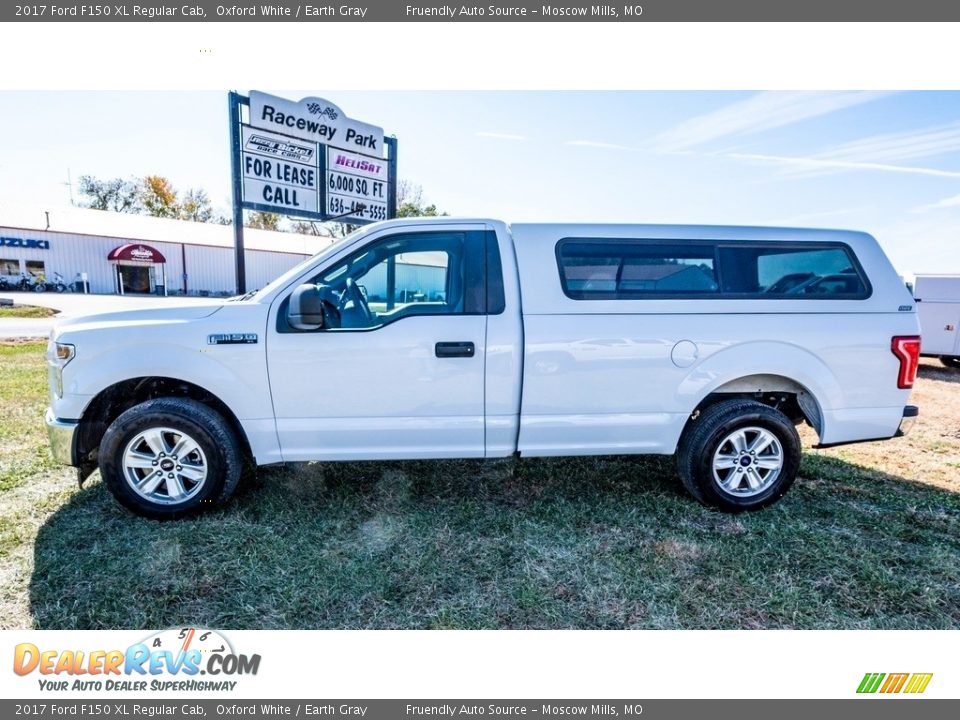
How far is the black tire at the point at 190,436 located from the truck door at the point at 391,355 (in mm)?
376

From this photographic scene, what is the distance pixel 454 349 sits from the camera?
10.5ft

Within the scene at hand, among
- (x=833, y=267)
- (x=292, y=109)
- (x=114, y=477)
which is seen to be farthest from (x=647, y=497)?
(x=292, y=109)

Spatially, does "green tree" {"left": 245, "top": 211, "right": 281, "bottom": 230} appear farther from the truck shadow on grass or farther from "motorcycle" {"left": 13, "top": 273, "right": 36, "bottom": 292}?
the truck shadow on grass

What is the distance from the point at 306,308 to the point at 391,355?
0.59 meters

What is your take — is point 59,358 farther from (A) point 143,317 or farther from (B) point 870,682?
(B) point 870,682

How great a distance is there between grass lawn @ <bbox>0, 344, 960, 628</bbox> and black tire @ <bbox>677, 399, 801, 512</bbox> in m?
0.13

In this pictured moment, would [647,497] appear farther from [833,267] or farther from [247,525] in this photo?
[247,525]

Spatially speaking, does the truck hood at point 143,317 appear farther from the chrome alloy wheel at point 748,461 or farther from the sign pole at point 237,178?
the chrome alloy wheel at point 748,461

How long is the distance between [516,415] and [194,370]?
2096 mm

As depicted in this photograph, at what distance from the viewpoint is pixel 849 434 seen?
11.6 feet

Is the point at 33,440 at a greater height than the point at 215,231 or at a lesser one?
lesser

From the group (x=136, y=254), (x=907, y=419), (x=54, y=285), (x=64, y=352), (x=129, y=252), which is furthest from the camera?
(x=136, y=254)

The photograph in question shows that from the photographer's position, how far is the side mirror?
9.86ft

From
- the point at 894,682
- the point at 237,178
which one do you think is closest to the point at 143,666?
the point at 894,682
